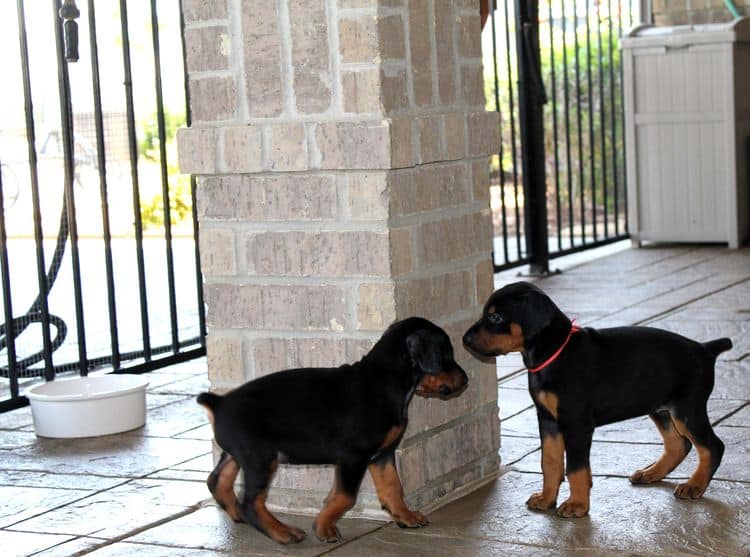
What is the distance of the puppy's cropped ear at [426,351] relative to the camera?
303 cm

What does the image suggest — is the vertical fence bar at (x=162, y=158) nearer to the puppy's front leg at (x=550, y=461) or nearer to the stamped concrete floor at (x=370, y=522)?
the stamped concrete floor at (x=370, y=522)

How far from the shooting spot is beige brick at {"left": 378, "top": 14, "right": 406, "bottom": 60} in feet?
10.4

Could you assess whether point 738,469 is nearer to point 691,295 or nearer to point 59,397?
point 59,397

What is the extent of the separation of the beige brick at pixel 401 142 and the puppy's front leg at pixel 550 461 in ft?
2.44

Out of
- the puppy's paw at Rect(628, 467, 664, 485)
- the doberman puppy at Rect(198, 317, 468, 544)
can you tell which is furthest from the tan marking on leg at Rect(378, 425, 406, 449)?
the puppy's paw at Rect(628, 467, 664, 485)

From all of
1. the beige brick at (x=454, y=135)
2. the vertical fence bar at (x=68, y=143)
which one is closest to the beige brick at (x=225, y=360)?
the beige brick at (x=454, y=135)

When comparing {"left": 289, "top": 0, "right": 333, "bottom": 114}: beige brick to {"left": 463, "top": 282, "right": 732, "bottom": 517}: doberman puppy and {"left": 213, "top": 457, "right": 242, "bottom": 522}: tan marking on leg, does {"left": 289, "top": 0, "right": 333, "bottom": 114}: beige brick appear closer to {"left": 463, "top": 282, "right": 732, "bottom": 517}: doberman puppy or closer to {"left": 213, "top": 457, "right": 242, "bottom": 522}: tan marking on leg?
{"left": 463, "top": 282, "right": 732, "bottom": 517}: doberman puppy

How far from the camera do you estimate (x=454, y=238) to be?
140 inches

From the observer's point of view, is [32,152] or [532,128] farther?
[532,128]

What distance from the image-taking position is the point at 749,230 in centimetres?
884

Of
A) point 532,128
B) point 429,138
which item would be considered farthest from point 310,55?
point 532,128

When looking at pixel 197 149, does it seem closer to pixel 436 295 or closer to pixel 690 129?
pixel 436 295

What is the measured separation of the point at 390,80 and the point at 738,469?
1517 millimetres

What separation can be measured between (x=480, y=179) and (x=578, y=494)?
1.00 m
